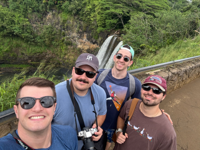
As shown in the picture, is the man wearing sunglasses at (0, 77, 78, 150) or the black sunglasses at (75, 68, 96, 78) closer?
the man wearing sunglasses at (0, 77, 78, 150)

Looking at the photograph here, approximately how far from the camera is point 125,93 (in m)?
1.70

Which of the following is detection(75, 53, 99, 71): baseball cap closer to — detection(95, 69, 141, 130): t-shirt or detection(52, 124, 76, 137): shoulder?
detection(95, 69, 141, 130): t-shirt

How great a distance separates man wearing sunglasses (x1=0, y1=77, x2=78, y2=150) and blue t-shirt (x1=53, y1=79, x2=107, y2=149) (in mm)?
235

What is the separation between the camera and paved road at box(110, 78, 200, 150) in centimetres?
228

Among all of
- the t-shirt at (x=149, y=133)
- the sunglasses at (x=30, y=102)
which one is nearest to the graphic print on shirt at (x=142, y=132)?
the t-shirt at (x=149, y=133)

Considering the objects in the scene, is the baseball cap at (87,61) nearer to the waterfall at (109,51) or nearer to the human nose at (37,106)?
the human nose at (37,106)

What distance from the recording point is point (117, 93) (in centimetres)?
169

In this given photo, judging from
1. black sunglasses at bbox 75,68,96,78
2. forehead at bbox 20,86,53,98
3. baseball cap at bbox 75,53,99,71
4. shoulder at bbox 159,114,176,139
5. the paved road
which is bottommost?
the paved road

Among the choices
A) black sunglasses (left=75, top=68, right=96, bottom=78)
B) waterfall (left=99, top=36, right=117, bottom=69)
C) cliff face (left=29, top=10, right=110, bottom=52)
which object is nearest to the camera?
black sunglasses (left=75, top=68, right=96, bottom=78)

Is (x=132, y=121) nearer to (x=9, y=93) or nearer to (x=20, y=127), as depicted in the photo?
(x=20, y=127)

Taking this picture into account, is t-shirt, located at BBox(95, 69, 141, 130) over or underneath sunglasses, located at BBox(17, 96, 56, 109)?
underneath

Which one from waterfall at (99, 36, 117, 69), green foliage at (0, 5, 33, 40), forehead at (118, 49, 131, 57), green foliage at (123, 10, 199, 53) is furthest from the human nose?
green foliage at (0, 5, 33, 40)

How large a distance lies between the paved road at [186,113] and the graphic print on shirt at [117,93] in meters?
1.15

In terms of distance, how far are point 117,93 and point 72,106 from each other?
72 centimetres
